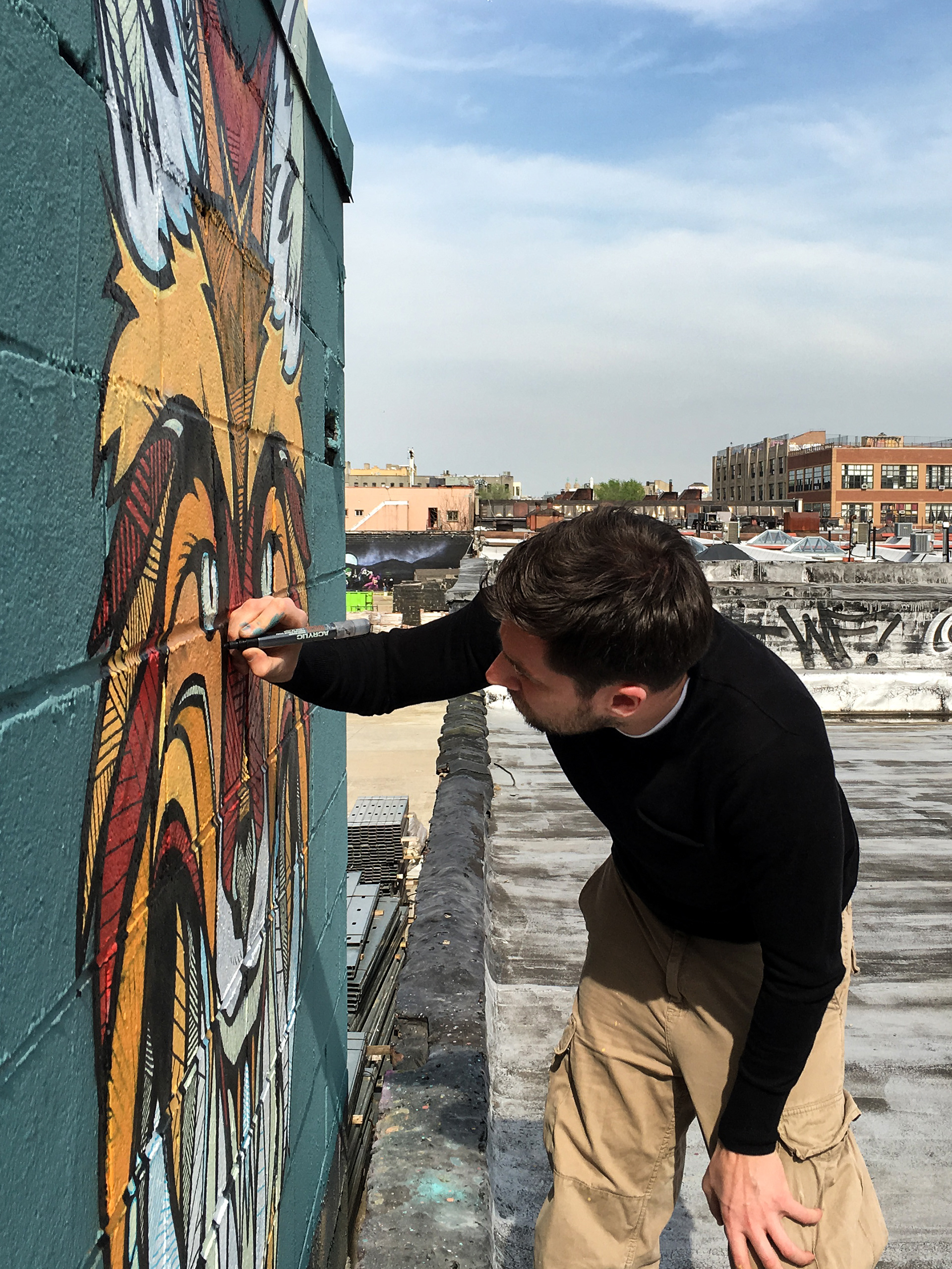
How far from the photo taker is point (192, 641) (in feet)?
6.19

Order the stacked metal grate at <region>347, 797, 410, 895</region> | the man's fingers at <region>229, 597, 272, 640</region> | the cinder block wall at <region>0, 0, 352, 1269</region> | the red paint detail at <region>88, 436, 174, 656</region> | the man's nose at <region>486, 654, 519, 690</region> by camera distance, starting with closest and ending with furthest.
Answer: the cinder block wall at <region>0, 0, 352, 1269</region> → the red paint detail at <region>88, 436, 174, 656</region> → the man's nose at <region>486, 654, 519, 690</region> → the man's fingers at <region>229, 597, 272, 640</region> → the stacked metal grate at <region>347, 797, 410, 895</region>

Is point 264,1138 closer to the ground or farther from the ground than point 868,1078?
farther from the ground

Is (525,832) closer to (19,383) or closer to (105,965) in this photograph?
(105,965)

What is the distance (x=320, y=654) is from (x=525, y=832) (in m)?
3.79

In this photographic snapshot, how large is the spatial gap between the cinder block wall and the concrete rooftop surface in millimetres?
783

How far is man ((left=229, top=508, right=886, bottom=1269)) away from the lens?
1.74 m

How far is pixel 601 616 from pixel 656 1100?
123 cm

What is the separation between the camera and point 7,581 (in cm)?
113

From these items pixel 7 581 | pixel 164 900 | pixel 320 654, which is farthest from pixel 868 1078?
pixel 7 581

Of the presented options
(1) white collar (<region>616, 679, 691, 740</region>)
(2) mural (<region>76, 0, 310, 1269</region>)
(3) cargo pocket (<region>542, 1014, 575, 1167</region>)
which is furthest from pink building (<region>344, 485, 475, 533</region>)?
(1) white collar (<region>616, 679, 691, 740</region>)

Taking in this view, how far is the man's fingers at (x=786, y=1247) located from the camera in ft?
6.04

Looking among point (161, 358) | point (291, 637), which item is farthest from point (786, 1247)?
point (161, 358)

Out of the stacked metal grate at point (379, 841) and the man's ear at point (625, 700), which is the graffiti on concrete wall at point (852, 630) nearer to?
the stacked metal grate at point (379, 841)

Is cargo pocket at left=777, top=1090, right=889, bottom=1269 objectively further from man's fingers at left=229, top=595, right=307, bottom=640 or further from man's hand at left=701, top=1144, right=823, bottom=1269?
man's fingers at left=229, top=595, right=307, bottom=640
